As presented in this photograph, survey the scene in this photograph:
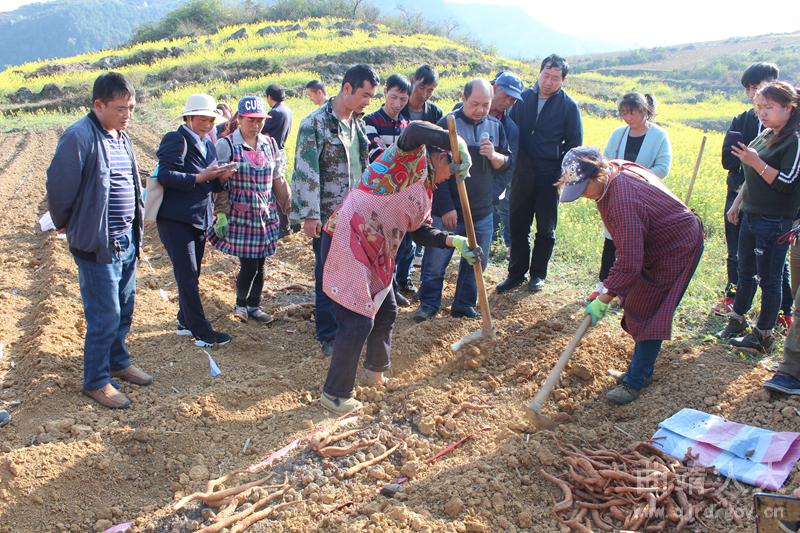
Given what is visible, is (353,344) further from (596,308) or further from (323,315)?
(596,308)

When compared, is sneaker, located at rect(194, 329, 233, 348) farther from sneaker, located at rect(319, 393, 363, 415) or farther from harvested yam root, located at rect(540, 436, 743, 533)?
harvested yam root, located at rect(540, 436, 743, 533)

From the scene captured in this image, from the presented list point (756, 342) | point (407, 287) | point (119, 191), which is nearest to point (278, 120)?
point (407, 287)

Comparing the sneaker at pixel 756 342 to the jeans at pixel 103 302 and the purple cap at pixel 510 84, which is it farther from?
the jeans at pixel 103 302

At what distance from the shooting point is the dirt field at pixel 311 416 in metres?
2.35

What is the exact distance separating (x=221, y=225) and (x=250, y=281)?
0.60 m

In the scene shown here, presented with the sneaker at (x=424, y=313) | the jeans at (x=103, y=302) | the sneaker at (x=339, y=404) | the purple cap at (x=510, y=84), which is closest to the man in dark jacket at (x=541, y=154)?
the purple cap at (x=510, y=84)

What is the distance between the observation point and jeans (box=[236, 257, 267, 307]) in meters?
4.09

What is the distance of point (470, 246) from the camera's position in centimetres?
316

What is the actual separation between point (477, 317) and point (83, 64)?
29686 millimetres

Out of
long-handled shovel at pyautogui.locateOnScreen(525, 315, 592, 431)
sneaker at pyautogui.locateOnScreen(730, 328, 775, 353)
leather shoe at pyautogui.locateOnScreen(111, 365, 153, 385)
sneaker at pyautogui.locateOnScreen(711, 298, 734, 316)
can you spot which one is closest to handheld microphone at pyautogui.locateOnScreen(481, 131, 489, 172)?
long-handled shovel at pyautogui.locateOnScreen(525, 315, 592, 431)

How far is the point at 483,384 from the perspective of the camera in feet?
11.1

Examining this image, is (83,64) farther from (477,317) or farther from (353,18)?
(477,317)

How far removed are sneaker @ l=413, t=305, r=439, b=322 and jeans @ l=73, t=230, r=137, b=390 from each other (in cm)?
214

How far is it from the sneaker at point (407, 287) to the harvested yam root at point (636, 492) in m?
2.55
